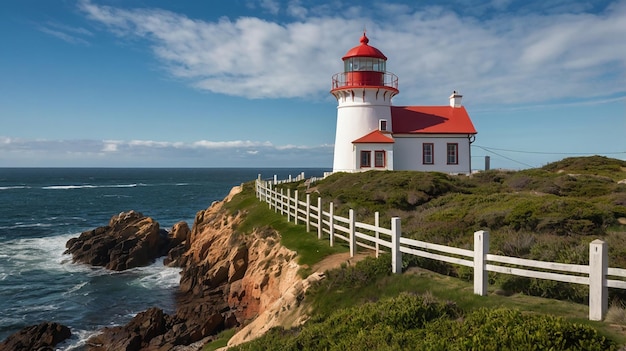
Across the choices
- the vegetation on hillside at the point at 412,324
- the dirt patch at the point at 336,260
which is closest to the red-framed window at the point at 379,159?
the dirt patch at the point at 336,260

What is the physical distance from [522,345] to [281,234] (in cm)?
1285

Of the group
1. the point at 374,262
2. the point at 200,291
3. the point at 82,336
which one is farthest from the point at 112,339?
the point at 374,262

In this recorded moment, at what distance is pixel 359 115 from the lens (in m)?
32.9

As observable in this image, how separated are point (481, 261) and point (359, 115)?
25716 mm

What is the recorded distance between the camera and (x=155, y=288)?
21969 mm

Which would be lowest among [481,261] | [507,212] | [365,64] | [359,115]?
[481,261]

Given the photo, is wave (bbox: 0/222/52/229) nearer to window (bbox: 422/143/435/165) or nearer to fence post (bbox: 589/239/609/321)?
window (bbox: 422/143/435/165)

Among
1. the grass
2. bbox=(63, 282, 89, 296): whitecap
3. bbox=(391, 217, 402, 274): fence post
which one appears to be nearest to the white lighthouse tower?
the grass

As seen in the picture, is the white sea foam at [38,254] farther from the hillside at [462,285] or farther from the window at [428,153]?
the window at [428,153]

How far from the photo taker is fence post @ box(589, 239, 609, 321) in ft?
20.8

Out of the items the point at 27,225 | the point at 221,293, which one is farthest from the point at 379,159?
the point at 27,225

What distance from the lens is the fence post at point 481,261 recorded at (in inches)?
308

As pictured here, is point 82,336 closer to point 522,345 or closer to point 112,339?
point 112,339

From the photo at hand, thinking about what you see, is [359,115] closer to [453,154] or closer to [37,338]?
[453,154]
